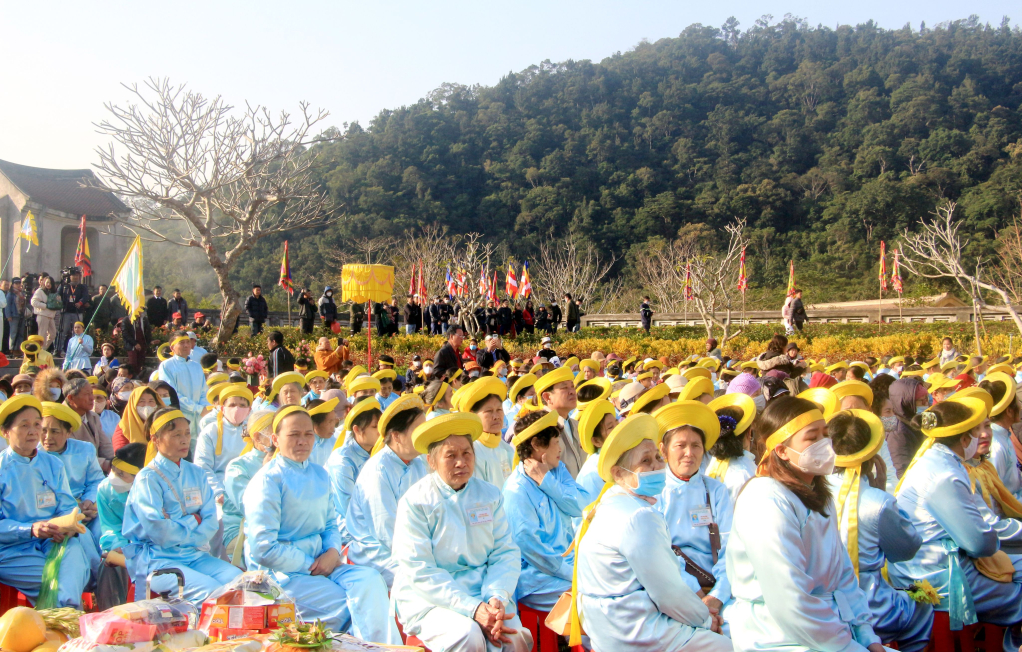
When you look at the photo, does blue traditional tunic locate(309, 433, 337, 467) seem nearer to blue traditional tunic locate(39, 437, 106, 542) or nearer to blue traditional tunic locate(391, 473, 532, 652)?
blue traditional tunic locate(39, 437, 106, 542)

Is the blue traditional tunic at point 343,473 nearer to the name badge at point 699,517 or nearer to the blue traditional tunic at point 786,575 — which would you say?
the name badge at point 699,517

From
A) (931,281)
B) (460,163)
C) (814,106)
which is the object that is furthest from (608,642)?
(814,106)

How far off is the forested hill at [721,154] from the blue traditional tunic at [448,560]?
46.6 m

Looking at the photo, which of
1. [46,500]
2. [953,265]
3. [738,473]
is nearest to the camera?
[738,473]

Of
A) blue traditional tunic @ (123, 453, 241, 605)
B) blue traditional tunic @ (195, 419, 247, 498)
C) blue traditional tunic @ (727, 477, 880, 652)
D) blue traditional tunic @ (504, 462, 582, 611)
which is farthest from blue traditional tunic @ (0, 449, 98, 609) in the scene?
blue traditional tunic @ (727, 477, 880, 652)

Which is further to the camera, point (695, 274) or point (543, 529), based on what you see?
point (695, 274)

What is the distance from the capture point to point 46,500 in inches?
187

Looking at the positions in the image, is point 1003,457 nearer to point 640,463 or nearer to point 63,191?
point 640,463

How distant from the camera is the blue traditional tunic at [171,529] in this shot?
14.1ft

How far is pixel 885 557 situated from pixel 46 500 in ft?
15.1

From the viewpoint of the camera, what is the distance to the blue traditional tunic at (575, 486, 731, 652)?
2.92 metres

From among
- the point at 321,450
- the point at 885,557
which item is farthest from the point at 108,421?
the point at 885,557

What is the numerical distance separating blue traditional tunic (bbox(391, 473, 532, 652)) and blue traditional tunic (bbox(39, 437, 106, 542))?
2575 mm

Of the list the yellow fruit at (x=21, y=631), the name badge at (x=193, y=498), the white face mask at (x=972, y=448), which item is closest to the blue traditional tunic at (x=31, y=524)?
the name badge at (x=193, y=498)
